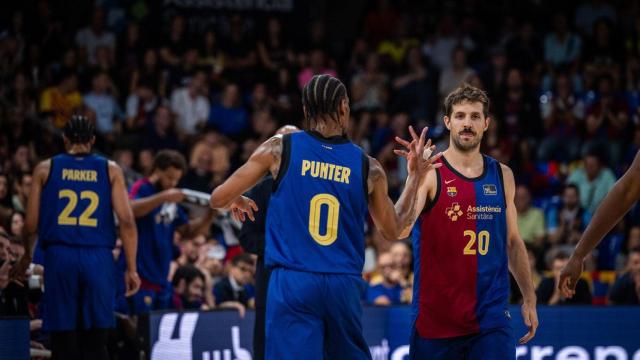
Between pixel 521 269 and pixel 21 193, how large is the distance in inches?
299

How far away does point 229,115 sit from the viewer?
57.4ft

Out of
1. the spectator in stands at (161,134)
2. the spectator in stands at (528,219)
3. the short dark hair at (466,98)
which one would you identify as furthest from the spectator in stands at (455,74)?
the short dark hair at (466,98)

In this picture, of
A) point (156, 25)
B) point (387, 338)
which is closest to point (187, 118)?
point (156, 25)

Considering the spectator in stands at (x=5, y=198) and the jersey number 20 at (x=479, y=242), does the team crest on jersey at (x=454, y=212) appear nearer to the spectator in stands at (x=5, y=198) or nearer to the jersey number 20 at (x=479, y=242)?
the jersey number 20 at (x=479, y=242)

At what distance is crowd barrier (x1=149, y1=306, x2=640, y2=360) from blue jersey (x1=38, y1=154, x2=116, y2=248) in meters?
1.44

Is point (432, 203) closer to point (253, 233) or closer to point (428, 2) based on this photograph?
point (253, 233)

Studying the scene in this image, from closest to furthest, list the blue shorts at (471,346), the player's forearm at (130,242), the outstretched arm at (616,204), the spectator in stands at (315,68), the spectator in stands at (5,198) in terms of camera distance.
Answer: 1. the outstretched arm at (616,204)
2. the blue shorts at (471,346)
3. the player's forearm at (130,242)
4. the spectator in stands at (5,198)
5. the spectator in stands at (315,68)

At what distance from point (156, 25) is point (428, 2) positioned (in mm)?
5057

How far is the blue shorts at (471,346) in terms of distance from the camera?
6801mm

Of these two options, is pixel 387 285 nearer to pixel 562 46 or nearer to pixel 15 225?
pixel 15 225

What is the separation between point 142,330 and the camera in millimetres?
9977

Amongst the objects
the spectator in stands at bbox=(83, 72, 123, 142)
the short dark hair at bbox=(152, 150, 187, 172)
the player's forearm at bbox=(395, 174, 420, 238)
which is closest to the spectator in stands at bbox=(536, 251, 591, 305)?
the short dark hair at bbox=(152, 150, 187, 172)

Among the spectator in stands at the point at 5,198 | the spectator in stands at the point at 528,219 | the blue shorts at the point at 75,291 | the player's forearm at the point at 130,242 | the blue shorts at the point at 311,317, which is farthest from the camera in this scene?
the spectator in stands at the point at 528,219

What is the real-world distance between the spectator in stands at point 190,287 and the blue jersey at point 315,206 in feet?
18.7
